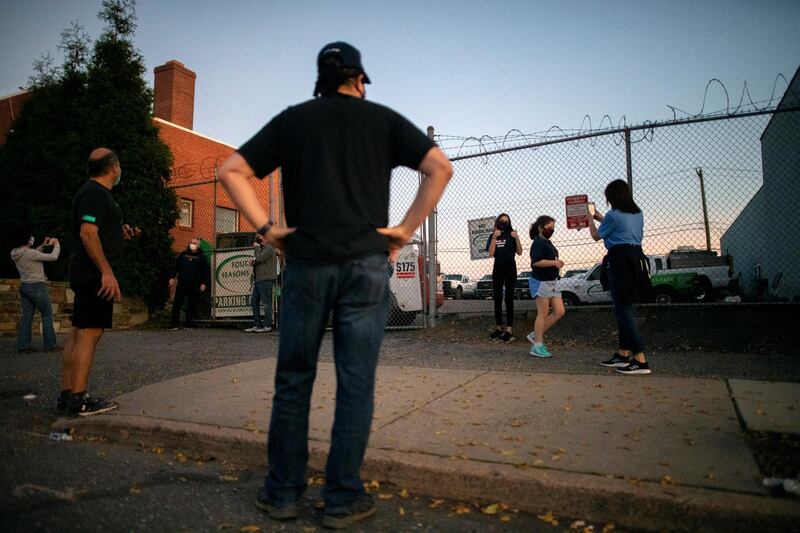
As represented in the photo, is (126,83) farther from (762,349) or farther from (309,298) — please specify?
(762,349)

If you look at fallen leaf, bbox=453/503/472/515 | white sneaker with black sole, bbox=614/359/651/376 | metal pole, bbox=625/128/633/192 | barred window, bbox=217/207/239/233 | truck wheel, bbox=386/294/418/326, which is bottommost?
fallen leaf, bbox=453/503/472/515

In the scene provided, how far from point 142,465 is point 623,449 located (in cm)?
278

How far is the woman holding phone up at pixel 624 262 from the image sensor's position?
16.5 ft

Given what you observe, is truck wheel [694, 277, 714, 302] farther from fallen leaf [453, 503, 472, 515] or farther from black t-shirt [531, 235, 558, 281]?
fallen leaf [453, 503, 472, 515]

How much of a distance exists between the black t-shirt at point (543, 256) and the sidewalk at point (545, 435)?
1.73m

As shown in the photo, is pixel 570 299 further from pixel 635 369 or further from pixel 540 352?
pixel 635 369

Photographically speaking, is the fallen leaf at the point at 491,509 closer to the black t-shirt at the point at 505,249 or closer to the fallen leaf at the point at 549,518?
the fallen leaf at the point at 549,518

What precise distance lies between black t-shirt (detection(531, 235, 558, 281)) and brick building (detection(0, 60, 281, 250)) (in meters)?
12.9

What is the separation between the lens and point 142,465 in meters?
3.01

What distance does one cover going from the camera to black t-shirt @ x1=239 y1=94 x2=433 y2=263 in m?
2.11

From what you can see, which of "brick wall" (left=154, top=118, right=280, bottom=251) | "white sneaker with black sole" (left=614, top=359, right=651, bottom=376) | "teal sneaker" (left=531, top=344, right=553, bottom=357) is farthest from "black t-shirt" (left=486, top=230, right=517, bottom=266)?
"brick wall" (left=154, top=118, right=280, bottom=251)

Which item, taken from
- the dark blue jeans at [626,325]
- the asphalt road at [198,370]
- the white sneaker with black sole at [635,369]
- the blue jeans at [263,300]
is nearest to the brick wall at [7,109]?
the asphalt road at [198,370]

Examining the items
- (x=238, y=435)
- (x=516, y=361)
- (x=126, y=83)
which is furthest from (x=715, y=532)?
(x=126, y=83)

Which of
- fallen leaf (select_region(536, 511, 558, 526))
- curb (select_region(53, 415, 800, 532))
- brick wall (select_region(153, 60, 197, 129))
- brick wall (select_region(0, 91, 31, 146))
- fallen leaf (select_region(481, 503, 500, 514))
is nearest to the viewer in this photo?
curb (select_region(53, 415, 800, 532))
